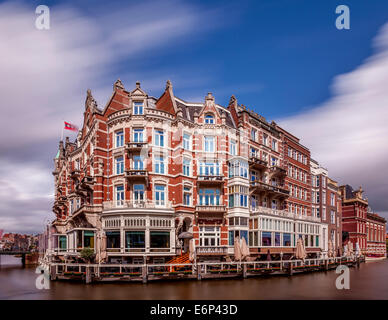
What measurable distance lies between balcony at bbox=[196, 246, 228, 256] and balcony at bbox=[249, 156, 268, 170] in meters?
12.0

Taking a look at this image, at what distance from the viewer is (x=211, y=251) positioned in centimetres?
3775

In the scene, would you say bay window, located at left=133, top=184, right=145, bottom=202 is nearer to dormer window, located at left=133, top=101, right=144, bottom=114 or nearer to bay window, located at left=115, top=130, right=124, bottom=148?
bay window, located at left=115, top=130, right=124, bottom=148

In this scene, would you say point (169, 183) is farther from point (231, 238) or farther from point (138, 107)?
point (231, 238)

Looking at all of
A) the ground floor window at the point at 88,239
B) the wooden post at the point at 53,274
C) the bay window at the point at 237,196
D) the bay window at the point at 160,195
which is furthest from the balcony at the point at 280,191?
the wooden post at the point at 53,274

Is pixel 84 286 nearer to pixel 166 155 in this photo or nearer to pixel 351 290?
pixel 166 155

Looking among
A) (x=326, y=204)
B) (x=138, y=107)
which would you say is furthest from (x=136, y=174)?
(x=326, y=204)

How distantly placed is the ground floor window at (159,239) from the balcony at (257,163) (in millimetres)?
14937

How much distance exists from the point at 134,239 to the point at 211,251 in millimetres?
8701

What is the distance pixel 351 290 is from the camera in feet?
88.6

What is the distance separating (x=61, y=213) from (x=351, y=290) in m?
49.4

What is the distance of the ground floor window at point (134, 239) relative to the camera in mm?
35438
